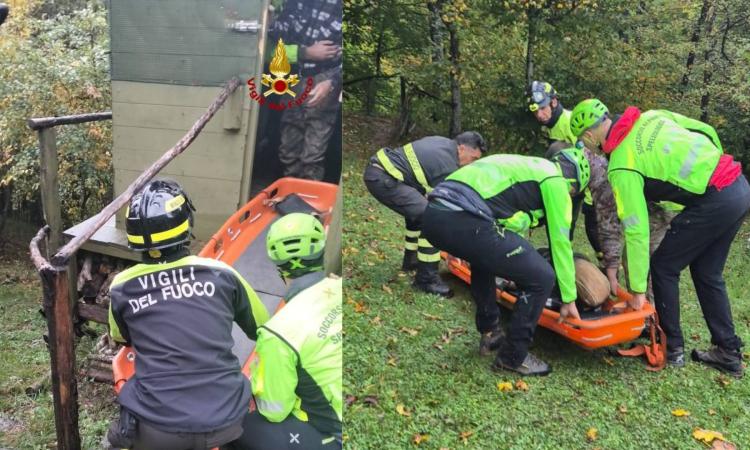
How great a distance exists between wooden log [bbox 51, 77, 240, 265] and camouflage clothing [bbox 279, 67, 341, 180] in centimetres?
13

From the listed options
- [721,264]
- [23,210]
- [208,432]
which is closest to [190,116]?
[208,432]

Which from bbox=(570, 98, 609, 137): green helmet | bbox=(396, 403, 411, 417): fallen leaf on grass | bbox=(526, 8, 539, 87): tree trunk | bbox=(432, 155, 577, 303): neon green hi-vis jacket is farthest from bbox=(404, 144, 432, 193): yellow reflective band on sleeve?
bbox=(396, 403, 411, 417): fallen leaf on grass

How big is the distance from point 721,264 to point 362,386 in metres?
2.06

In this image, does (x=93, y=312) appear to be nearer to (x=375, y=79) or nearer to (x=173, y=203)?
(x=173, y=203)

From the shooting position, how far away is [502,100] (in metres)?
2.00

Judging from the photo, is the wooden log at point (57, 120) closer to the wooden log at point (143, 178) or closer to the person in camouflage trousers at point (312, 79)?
the wooden log at point (143, 178)

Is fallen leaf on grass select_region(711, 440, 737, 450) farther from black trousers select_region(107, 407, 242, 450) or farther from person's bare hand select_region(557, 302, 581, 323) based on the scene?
black trousers select_region(107, 407, 242, 450)

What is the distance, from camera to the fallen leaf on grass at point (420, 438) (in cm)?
216

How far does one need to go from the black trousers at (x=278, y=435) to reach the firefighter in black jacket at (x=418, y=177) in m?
0.69

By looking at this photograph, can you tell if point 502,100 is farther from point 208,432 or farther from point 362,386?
point 208,432

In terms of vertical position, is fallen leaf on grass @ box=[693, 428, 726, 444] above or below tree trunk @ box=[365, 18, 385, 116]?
below

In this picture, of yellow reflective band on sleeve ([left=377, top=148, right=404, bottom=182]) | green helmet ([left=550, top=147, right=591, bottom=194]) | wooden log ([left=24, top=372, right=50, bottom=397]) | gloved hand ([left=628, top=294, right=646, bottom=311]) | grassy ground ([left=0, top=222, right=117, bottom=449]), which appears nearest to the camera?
grassy ground ([left=0, top=222, right=117, bottom=449])

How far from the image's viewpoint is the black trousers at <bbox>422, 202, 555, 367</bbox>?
276 centimetres

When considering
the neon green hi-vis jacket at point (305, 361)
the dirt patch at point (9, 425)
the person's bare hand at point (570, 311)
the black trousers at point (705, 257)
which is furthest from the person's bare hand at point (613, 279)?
the dirt patch at point (9, 425)
